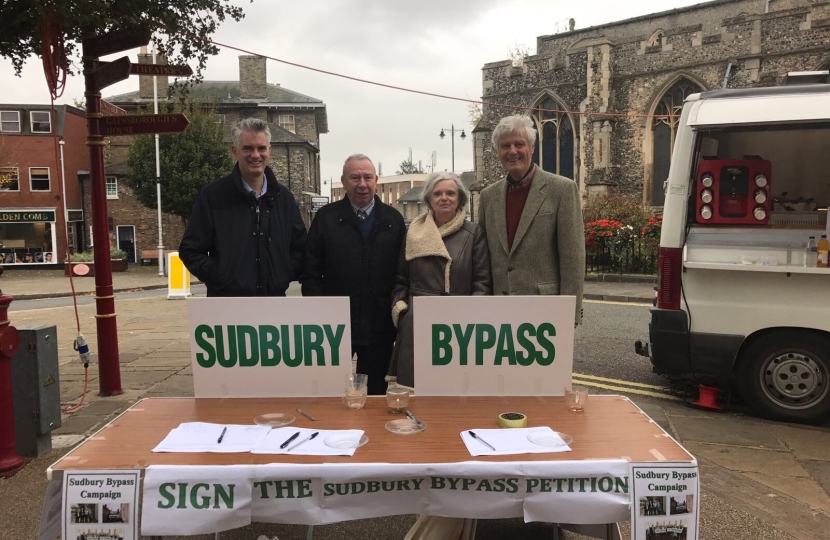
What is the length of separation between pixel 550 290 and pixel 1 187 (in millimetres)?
35480

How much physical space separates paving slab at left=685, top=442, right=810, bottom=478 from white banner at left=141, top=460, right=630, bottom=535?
7.75 ft

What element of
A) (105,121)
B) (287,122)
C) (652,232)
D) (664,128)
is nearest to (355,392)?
(105,121)

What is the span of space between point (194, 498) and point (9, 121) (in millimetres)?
36555

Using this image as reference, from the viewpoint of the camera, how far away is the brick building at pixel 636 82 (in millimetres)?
18125

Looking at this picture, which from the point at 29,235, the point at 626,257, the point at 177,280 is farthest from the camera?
the point at 29,235

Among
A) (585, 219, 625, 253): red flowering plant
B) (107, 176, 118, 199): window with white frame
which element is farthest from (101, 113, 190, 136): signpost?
(107, 176, 118, 199): window with white frame

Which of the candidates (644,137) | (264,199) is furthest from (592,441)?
(644,137)

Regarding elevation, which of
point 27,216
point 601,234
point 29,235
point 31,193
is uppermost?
point 31,193

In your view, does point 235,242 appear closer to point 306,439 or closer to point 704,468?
point 306,439

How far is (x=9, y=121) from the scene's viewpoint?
30688 mm

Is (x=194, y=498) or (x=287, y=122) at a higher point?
(x=287, y=122)

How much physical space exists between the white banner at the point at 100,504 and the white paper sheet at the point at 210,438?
0.20m

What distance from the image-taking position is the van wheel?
4566 millimetres

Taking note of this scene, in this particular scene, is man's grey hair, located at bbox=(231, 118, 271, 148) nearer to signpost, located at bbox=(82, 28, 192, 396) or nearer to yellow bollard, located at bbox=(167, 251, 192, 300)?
signpost, located at bbox=(82, 28, 192, 396)
